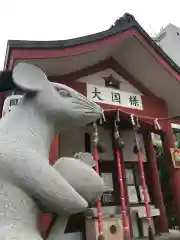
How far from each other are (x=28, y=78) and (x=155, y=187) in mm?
5221

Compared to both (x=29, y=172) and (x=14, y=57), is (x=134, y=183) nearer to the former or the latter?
(x=14, y=57)

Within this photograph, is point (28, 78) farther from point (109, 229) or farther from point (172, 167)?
point (172, 167)

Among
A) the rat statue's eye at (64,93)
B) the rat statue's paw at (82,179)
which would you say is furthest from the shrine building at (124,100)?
the rat statue's paw at (82,179)

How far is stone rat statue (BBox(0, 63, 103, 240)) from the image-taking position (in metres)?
1.45

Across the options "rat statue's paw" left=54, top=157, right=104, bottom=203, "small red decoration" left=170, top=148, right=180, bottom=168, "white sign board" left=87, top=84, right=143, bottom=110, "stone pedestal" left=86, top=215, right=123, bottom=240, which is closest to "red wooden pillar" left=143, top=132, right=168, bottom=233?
"small red decoration" left=170, top=148, right=180, bottom=168

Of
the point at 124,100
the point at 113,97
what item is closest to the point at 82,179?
the point at 113,97

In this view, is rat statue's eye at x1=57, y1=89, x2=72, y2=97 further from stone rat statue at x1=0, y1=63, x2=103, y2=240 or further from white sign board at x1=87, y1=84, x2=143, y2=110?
white sign board at x1=87, y1=84, x2=143, y2=110

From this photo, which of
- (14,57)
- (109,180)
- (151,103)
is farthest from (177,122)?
(14,57)

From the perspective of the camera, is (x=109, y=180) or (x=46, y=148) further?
(x=109, y=180)

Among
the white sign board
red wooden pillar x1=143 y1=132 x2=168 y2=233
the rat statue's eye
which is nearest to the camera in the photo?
the rat statue's eye

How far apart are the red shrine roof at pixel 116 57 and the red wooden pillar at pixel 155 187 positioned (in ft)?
4.06

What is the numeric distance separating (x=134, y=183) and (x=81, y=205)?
16.6 ft

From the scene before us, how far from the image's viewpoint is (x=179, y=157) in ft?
Answer: 20.3

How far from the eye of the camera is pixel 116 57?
6035 millimetres
